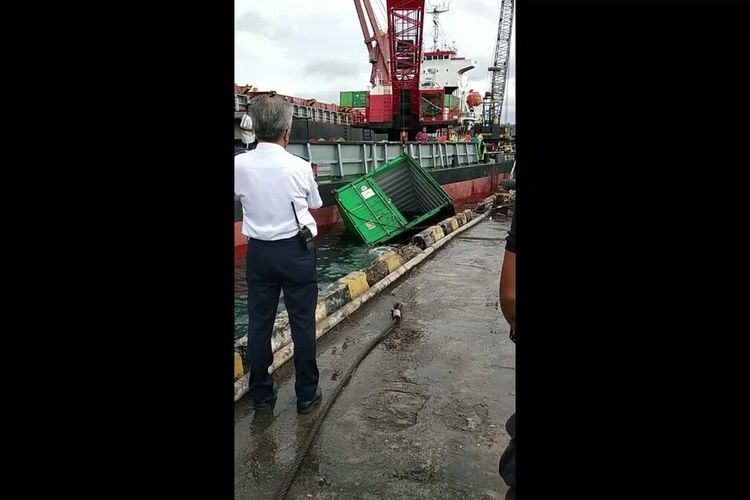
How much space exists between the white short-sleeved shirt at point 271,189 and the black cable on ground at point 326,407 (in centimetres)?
114

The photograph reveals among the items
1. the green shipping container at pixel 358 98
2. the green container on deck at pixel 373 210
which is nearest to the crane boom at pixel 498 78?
the green shipping container at pixel 358 98

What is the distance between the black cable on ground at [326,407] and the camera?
2.59 metres

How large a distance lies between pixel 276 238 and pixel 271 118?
2.31ft

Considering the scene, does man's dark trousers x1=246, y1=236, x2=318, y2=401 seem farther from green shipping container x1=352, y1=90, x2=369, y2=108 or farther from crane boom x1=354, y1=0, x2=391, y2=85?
green shipping container x1=352, y1=90, x2=369, y2=108

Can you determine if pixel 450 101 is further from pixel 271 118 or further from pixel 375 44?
pixel 271 118

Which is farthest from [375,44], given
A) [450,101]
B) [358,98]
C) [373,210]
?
[373,210]

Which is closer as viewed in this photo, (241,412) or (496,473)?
(496,473)

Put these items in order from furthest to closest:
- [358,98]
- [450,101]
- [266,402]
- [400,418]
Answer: [358,98] → [450,101] → [266,402] → [400,418]

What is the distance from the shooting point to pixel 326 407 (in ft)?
11.0

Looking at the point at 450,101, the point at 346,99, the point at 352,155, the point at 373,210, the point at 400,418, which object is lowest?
the point at 400,418
